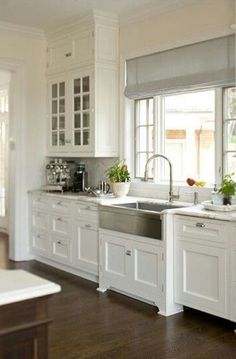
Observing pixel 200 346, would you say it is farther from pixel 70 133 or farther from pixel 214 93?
pixel 70 133

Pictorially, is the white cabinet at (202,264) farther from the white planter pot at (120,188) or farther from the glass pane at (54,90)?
the glass pane at (54,90)

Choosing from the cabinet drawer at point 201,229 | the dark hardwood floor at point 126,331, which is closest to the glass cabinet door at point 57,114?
the dark hardwood floor at point 126,331

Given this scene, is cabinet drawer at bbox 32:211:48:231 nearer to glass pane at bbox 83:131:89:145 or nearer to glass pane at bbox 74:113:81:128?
glass pane at bbox 83:131:89:145

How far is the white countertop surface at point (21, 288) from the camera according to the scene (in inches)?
53.0

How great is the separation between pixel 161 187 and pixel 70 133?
1350mm

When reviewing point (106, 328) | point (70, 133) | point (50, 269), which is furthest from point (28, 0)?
point (106, 328)

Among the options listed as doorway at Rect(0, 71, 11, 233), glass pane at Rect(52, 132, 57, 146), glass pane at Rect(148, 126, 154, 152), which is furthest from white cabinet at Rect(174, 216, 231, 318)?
doorway at Rect(0, 71, 11, 233)

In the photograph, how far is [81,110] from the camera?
17.5 ft

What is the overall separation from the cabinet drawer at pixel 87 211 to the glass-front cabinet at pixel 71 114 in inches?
26.8

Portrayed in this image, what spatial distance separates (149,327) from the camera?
3.51 meters

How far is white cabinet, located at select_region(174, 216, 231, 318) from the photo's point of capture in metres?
3.43

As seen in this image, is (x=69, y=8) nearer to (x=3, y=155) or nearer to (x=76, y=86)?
(x=76, y=86)

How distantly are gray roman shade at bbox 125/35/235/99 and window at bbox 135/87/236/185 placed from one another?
0.16 meters

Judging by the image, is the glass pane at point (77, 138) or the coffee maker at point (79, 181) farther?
the coffee maker at point (79, 181)
